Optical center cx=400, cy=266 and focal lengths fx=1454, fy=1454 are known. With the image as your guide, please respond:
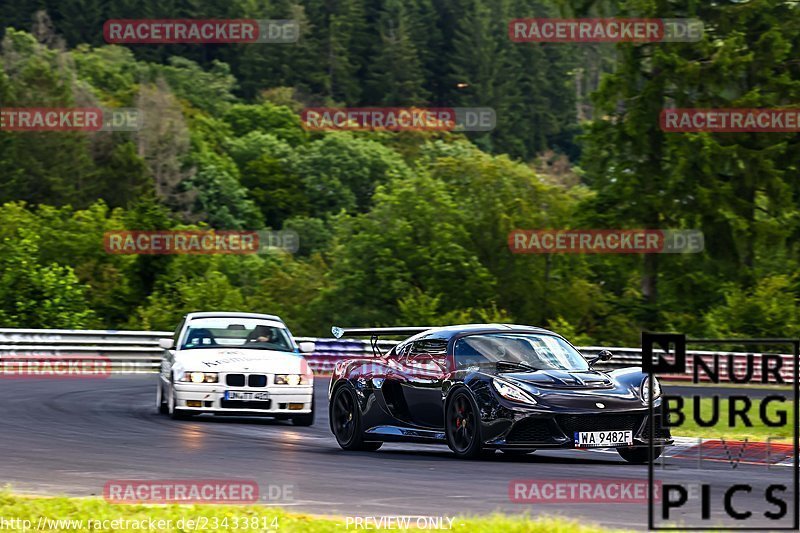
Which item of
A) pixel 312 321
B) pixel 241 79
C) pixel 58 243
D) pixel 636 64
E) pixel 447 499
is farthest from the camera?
pixel 241 79

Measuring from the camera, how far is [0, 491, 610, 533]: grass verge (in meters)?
9.04

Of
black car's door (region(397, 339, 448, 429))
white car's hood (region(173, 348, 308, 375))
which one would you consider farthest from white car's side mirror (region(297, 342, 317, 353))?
black car's door (region(397, 339, 448, 429))

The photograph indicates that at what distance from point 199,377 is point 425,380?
4.75m

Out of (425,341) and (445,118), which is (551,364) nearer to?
(425,341)

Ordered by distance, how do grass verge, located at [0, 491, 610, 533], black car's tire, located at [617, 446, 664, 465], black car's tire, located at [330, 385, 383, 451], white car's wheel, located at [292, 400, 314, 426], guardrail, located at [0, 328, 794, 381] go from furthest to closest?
guardrail, located at [0, 328, 794, 381] → white car's wheel, located at [292, 400, 314, 426] → black car's tire, located at [330, 385, 383, 451] → black car's tire, located at [617, 446, 664, 465] → grass verge, located at [0, 491, 610, 533]

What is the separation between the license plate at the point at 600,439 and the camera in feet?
45.2

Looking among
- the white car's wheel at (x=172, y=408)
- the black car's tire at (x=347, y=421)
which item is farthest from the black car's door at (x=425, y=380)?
the white car's wheel at (x=172, y=408)

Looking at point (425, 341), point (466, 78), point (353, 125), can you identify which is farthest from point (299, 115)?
point (425, 341)

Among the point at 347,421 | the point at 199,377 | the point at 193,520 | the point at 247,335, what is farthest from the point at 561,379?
the point at 247,335

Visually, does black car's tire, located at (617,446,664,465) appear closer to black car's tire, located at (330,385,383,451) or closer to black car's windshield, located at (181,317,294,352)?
black car's tire, located at (330,385,383,451)

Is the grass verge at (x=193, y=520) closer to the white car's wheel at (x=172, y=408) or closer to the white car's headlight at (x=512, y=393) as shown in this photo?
the white car's headlight at (x=512, y=393)

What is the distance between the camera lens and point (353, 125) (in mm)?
118312

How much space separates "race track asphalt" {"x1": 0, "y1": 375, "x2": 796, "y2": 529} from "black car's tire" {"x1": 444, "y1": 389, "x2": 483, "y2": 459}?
28 centimetres

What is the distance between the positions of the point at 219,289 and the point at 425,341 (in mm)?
33131
